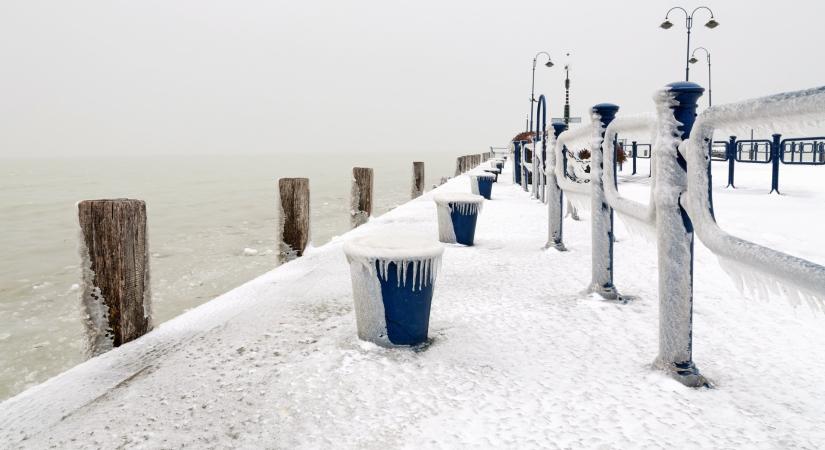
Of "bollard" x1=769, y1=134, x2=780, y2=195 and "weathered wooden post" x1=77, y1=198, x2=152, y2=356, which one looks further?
"bollard" x1=769, y1=134, x2=780, y2=195

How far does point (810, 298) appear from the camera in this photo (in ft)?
4.72

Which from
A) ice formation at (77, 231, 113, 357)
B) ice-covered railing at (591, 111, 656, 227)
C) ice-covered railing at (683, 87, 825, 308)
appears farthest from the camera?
ice formation at (77, 231, 113, 357)

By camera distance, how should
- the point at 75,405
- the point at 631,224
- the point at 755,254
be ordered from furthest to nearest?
the point at 631,224
the point at 75,405
the point at 755,254

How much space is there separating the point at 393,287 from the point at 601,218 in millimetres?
1473

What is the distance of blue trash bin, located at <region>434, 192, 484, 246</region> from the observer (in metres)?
6.07

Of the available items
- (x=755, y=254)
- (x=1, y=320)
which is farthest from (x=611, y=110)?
(x=1, y=320)

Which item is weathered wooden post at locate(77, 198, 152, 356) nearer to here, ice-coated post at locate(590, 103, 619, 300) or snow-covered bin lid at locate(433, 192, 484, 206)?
ice-coated post at locate(590, 103, 619, 300)

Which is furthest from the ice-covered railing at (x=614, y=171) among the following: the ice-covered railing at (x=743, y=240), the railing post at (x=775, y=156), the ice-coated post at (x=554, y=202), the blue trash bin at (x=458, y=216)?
the railing post at (x=775, y=156)

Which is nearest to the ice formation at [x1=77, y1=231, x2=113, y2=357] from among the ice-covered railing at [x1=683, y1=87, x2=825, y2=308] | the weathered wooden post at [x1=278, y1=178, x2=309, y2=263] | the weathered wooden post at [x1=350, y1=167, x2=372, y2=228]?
the weathered wooden post at [x1=278, y1=178, x2=309, y2=263]

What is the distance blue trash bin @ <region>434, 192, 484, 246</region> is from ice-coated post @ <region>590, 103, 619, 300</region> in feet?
7.87

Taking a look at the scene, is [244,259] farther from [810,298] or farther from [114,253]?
[810,298]

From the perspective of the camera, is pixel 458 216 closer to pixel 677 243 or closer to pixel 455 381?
pixel 455 381

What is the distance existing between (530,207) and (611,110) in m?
6.96

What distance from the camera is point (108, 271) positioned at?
317 cm
